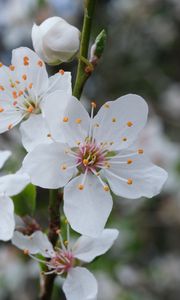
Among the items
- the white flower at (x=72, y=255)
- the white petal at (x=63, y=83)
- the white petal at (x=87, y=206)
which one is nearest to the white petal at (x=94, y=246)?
the white flower at (x=72, y=255)

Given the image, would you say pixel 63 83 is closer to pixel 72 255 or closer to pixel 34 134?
pixel 34 134

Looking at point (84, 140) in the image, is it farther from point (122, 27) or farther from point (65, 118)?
point (122, 27)

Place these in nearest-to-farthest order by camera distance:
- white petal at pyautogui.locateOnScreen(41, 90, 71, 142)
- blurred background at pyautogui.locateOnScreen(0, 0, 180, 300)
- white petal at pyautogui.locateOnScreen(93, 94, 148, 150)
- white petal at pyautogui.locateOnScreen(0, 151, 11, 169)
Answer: white petal at pyautogui.locateOnScreen(41, 90, 71, 142)
white petal at pyautogui.locateOnScreen(93, 94, 148, 150)
white petal at pyautogui.locateOnScreen(0, 151, 11, 169)
blurred background at pyautogui.locateOnScreen(0, 0, 180, 300)

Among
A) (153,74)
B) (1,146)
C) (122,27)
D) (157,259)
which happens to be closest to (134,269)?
(157,259)

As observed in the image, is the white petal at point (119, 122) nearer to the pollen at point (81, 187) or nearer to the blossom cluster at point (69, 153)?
the blossom cluster at point (69, 153)

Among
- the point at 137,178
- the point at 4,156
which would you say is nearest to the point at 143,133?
the point at 4,156

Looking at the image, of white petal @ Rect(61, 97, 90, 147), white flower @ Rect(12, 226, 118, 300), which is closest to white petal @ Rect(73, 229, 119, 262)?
white flower @ Rect(12, 226, 118, 300)

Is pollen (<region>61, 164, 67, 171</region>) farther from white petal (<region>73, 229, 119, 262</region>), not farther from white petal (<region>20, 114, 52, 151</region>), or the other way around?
white petal (<region>73, 229, 119, 262</region>)

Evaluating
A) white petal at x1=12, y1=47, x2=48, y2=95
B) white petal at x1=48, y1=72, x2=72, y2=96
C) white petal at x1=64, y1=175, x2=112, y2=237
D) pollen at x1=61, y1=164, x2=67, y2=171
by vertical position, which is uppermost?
white petal at x1=48, y1=72, x2=72, y2=96
